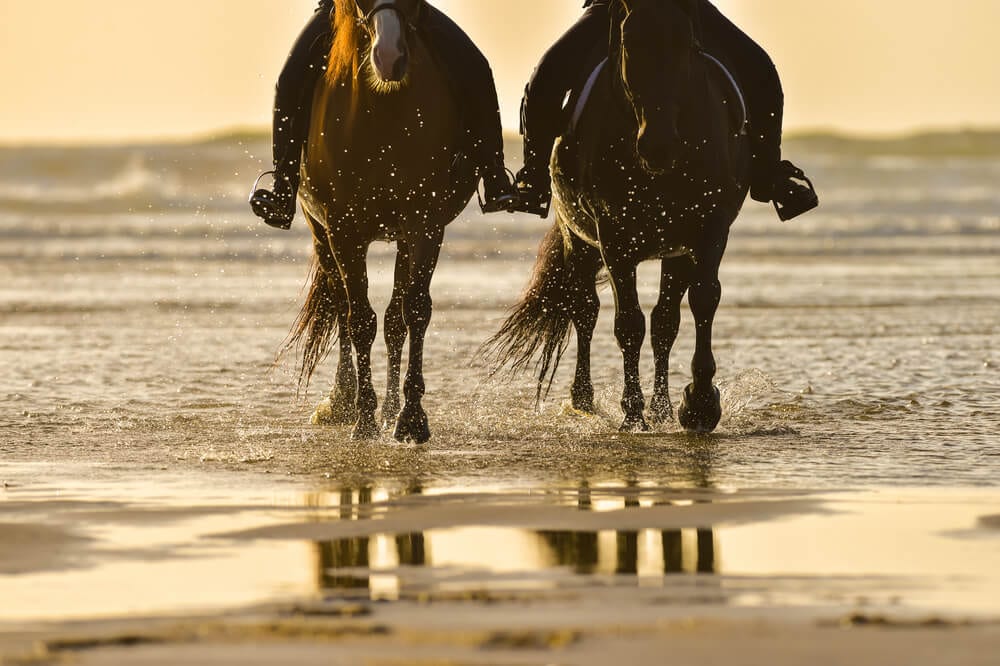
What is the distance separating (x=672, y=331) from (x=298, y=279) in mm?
12528

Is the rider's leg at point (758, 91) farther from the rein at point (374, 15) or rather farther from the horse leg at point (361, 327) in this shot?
the horse leg at point (361, 327)

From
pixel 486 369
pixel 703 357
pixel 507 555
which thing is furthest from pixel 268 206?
pixel 507 555

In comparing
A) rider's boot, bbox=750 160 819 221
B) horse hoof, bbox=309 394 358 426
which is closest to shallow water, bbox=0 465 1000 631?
horse hoof, bbox=309 394 358 426

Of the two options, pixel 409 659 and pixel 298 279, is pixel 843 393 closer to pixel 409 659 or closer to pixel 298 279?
pixel 409 659

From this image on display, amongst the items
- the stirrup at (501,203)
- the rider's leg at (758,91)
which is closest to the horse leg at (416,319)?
the stirrup at (501,203)

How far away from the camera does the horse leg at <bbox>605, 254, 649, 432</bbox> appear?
909 cm

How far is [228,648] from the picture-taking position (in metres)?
4.51

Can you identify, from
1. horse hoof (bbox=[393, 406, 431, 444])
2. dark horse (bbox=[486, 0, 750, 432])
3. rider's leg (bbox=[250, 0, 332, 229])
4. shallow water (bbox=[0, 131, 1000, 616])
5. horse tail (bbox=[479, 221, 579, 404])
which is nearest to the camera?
shallow water (bbox=[0, 131, 1000, 616])

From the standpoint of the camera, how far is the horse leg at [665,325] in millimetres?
9320

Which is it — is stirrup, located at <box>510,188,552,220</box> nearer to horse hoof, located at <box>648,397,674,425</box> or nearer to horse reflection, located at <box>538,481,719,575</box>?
horse hoof, located at <box>648,397,674,425</box>

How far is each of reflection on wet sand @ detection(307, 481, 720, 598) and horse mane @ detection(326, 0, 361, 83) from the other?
3.02 metres

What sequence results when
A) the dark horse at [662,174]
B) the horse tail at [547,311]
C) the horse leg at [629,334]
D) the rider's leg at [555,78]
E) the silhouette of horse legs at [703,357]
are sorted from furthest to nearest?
the horse tail at [547,311] → the rider's leg at [555,78] → the horse leg at [629,334] → the silhouette of horse legs at [703,357] → the dark horse at [662,174]

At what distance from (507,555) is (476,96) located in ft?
13.4

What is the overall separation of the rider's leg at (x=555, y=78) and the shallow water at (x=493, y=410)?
162 cm
